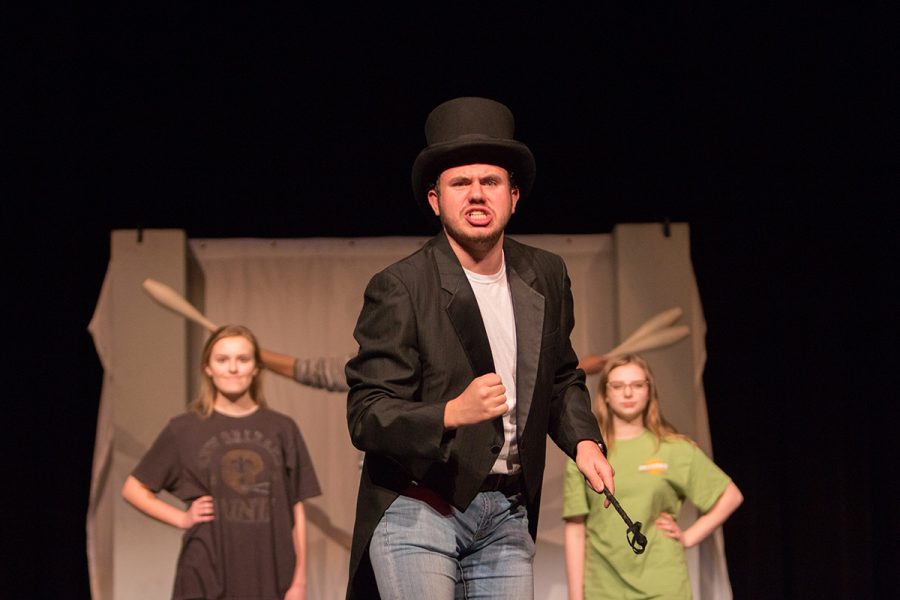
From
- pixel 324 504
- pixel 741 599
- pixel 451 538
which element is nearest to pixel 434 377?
pixel 451 538

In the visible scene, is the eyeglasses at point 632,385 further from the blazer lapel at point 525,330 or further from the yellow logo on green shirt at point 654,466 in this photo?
the blazer lapel at point 525,330

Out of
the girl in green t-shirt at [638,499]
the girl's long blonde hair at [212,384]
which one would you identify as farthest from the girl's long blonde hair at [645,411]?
the girl's long blonde hair at [212,384]

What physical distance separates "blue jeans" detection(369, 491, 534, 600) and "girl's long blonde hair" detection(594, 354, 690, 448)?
1.72 m

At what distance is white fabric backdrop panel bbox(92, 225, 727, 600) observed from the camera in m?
4.51

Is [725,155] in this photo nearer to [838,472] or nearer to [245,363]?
[838,472]

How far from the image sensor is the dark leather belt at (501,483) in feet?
6.86

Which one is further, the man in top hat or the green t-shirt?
the green t-shirt

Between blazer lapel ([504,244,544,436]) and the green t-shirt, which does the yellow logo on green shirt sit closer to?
the green t-shirt

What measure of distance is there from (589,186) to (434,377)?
9.40 feet

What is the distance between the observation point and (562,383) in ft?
7.41

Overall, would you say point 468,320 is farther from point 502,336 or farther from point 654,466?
point 654,466

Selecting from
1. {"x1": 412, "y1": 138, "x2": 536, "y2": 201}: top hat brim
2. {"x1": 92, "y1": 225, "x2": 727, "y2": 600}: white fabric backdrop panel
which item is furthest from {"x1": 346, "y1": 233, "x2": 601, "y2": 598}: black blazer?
{"x1": 92, "y1": 225, "x2": 727, "y2": 600}: white fabric backdrop panel

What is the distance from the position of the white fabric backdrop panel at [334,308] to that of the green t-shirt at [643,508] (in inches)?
28.1

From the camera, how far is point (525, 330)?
84.6 inches
